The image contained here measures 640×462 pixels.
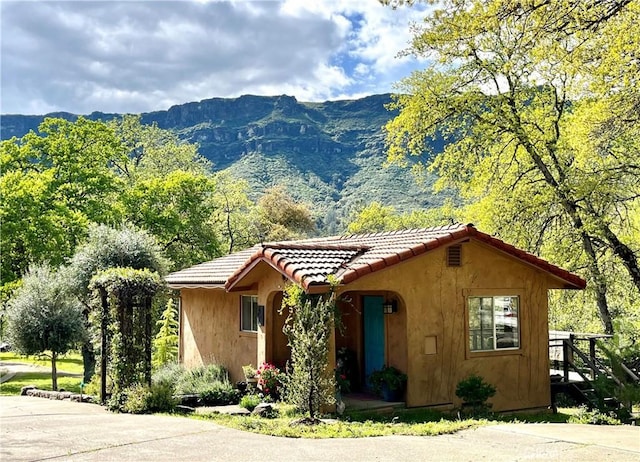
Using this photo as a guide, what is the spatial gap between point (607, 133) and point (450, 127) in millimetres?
7363

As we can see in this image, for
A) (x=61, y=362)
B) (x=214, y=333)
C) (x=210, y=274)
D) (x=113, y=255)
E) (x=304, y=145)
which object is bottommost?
(x=61, y=362)

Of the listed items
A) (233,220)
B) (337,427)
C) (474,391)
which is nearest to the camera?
(337,427)

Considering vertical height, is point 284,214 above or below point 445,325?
above

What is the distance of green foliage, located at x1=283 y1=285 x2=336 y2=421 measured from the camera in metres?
10.8

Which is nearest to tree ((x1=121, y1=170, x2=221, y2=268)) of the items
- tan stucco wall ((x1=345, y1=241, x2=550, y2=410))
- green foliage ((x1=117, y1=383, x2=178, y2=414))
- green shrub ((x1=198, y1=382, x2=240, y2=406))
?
green shrub ((x1=198, y1=382, x2=240, y2=406))

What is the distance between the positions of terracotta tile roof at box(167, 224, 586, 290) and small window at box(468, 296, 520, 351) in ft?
3.68

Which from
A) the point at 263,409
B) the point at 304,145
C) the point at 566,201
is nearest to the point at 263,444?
the point at 263,409

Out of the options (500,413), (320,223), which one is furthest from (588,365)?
(320,223)

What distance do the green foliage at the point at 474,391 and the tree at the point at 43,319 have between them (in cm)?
1209

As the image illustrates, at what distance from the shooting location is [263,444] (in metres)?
8.75

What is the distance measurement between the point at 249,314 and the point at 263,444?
7.07 metres

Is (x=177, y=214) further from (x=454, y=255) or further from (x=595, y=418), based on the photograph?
(x=595, y=418)

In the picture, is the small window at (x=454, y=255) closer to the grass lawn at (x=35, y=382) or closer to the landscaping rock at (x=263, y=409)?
the landscaping rock at (x=263, y=409)

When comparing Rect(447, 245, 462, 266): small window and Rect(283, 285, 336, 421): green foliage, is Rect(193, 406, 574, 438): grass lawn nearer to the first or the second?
Rect(283, 285, 336, 421): green foliage
